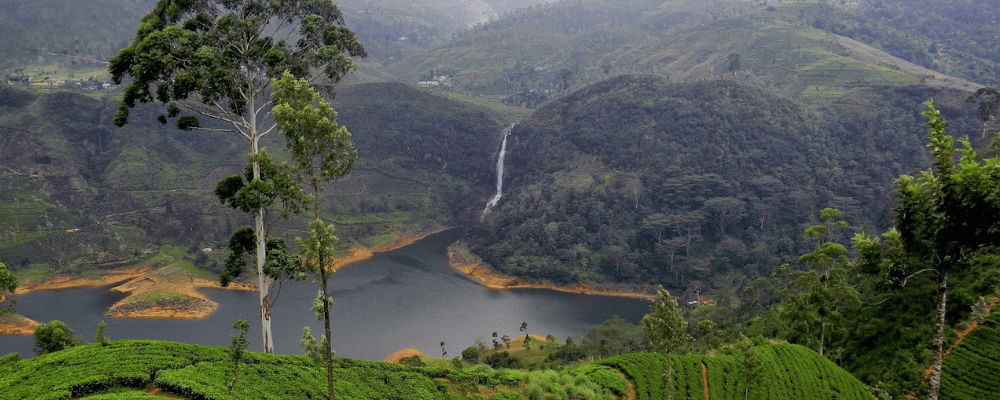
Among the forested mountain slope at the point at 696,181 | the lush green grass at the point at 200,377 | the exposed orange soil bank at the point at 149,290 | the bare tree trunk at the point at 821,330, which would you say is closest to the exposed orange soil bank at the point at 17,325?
the exposed orange soil bank at the point at 149,290

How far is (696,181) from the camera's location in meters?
73.9

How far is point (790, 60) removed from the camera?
110125 millimetres

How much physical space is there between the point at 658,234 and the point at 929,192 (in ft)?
197

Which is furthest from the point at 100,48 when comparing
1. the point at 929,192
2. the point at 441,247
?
the point at 929,192

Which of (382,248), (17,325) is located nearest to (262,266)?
(17,325)

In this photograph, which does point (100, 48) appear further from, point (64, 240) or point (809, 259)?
point (809, 259)

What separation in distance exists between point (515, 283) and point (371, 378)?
53.6 metres

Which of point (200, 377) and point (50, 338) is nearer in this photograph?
point (200, 377)

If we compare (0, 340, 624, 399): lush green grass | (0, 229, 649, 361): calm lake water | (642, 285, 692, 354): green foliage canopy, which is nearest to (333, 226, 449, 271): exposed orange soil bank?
(0, 229, 649, 361): calm lake water

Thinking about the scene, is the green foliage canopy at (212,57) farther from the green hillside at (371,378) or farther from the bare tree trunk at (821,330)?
the bare tree trunk at (821,330)

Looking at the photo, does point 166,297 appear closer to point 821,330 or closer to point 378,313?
point 378,313

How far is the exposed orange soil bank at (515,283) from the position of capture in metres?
67.6

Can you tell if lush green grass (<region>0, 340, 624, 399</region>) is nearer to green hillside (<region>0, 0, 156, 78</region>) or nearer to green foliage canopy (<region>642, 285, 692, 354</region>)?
green foliage canopy (<region>642, 285, 692, 354</region>)

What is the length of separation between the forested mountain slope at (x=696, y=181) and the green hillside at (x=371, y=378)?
4174 cm
